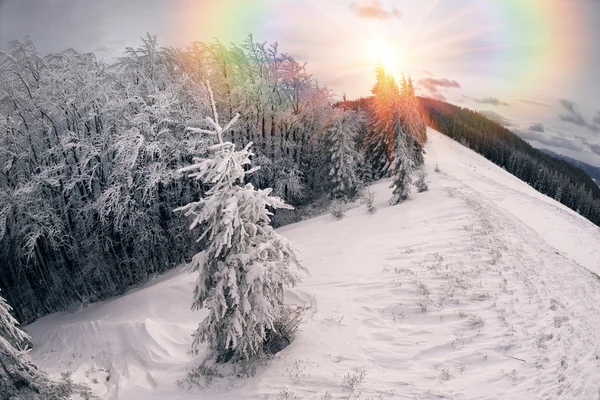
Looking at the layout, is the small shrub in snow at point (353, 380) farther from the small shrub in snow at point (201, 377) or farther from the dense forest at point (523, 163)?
the dense forest at point (523, 163)

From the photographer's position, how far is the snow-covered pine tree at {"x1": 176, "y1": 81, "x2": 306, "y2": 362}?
23.9 feet

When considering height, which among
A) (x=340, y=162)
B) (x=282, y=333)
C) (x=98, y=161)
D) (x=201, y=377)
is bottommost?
(x=201, y=377)

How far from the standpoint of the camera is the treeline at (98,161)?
19.3 metres

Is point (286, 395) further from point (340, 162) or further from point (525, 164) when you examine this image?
point (525, 164)

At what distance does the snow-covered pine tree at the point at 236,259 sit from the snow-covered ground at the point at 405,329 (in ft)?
4.17

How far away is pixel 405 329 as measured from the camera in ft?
28.1

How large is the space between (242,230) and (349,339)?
3.68 metres

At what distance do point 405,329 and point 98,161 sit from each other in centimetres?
1931

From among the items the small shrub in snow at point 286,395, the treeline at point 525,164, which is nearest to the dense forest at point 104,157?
the small shrub in snow at point 286,395

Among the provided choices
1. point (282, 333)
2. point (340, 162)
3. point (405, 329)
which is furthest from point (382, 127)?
point (282, 333)

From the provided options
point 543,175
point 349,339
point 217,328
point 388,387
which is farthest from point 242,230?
point 543,175

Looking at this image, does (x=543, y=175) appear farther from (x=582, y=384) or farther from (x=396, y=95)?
(x=582, y=384)

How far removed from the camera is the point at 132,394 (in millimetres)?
8312

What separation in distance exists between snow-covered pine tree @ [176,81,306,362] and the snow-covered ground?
1.27 m
